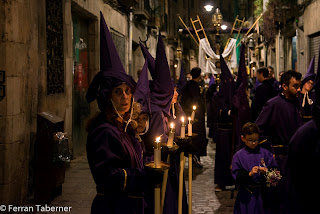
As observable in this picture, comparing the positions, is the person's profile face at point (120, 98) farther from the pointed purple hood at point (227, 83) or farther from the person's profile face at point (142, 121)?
the pointed purple hood at point (227, 83)

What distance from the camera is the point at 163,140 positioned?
520 cm

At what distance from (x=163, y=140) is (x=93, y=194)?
2.84 metres

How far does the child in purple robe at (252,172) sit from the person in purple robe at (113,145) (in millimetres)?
1932

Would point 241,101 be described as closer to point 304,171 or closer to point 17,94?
point 17,94

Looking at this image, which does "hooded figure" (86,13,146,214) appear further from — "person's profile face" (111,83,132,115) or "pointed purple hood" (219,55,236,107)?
"pointed purple hood" (219,55,236,107)

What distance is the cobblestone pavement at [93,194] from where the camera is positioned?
6.90 metres

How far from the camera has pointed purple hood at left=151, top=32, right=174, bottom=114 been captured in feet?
17.5

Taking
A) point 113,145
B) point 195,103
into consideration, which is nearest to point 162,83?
point 113,145

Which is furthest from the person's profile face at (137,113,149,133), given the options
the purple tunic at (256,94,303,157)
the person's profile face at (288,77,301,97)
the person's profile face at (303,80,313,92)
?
the person's profile face at (303,80,313,92)

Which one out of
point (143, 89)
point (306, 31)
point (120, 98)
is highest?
point (306, 31)

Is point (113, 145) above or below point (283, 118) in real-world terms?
below

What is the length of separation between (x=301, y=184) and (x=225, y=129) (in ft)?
17.6

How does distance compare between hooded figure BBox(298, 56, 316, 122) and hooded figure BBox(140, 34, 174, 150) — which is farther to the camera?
hooded figure BBox(298, 56, 316, 122)

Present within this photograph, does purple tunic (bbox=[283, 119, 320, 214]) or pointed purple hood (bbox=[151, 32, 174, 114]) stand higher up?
pointed purple hood (bbox=[151, 32, 174, 114])
